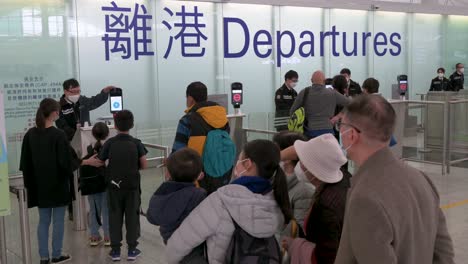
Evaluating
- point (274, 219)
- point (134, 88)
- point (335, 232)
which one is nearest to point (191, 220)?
point (274, 219)

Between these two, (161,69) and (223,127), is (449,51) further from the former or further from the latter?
(223,127)

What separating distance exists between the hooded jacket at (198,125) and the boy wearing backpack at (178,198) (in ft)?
5.42

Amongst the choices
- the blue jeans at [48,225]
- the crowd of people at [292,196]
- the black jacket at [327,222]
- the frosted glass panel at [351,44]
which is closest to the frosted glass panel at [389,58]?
the frosted glass panel at [351,44]

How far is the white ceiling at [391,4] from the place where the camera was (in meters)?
11.0

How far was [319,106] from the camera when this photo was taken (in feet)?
20.4

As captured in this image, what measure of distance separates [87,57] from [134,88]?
0.97 metres

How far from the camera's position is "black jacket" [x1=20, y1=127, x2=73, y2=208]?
14.9ft

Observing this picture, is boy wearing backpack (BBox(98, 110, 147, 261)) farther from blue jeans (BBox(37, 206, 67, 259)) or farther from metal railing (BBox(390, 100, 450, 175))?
metal railing (BBox(390, 100, 450, 175))

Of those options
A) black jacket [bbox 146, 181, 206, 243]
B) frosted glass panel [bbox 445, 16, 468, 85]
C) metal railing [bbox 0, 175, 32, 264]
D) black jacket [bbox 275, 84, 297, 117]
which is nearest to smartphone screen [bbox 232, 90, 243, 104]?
black jacket [bbox 275, 84, 297, 117]

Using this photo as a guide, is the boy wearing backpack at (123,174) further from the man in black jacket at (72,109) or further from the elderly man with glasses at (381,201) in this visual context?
the elderly man with glasses at (381,201)

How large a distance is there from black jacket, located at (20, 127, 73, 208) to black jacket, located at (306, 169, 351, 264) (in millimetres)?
2709

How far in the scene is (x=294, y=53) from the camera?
1133cm

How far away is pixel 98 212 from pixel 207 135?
1.53 m

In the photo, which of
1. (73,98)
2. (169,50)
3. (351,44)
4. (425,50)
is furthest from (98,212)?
(425,50)
